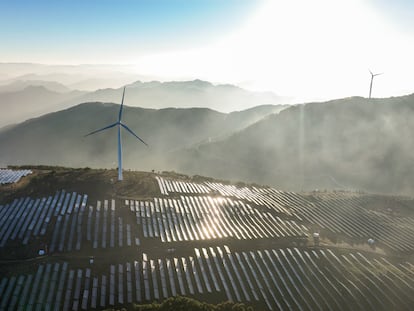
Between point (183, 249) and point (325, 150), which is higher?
point (325, 150)

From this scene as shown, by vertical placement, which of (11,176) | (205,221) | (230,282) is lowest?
(230,282)

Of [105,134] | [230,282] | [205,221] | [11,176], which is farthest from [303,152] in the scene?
[105,134]

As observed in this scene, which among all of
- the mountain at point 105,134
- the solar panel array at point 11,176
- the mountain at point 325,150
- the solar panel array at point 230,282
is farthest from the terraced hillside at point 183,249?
the mountain at point 105,134

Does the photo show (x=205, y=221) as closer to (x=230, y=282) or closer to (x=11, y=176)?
(x=230, y=282)

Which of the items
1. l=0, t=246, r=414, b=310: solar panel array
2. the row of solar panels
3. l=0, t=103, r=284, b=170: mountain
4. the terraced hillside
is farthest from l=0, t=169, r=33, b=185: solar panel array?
l=0, t=103, r=284, b=170: mountain

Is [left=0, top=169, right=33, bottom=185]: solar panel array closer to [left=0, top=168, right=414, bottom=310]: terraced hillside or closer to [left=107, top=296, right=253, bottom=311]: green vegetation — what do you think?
[left=0, top=168, right=414, bottom=310]: terraced hillside

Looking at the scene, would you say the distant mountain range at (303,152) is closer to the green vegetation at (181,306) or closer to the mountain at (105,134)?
the mountain at (105,134)

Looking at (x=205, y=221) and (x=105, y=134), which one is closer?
→ (x=205, y=221)
